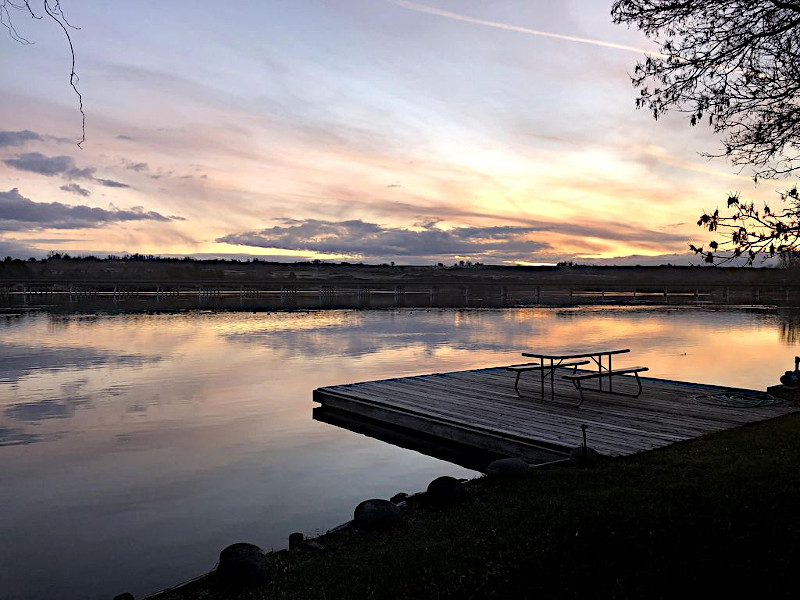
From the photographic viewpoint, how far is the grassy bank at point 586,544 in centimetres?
469

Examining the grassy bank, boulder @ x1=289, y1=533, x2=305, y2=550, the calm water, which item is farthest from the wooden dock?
boulder @ x1=289, y1=533, x2=305, y2=550

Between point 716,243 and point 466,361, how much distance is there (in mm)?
17479

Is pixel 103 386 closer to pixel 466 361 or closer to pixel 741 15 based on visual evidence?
pixel 466 361

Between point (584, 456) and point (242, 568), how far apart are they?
14.4ft

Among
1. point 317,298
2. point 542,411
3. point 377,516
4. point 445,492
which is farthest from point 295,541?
point 317,298

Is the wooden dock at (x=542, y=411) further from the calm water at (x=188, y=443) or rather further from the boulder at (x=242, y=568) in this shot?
the boulder at (x=242, y=568)

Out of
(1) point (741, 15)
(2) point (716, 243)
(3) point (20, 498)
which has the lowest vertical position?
(3) point (20, 498)

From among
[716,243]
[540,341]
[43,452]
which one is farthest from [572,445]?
[540,341]

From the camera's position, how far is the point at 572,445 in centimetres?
868

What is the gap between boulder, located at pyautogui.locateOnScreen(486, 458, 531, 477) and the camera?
7.50m

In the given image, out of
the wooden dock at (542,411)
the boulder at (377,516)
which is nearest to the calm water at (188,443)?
the wooden dock at (542,411)

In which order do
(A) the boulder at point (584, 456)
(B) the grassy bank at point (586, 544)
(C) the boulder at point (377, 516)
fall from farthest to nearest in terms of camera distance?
(A) the boulder at point (584, 456) < (C) the boulder at point (377, 516) < (B) the grassy bank at point (586, 544)

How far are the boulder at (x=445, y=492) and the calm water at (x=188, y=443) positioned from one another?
158cm

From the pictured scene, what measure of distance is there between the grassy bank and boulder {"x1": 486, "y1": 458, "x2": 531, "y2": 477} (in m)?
0.23
